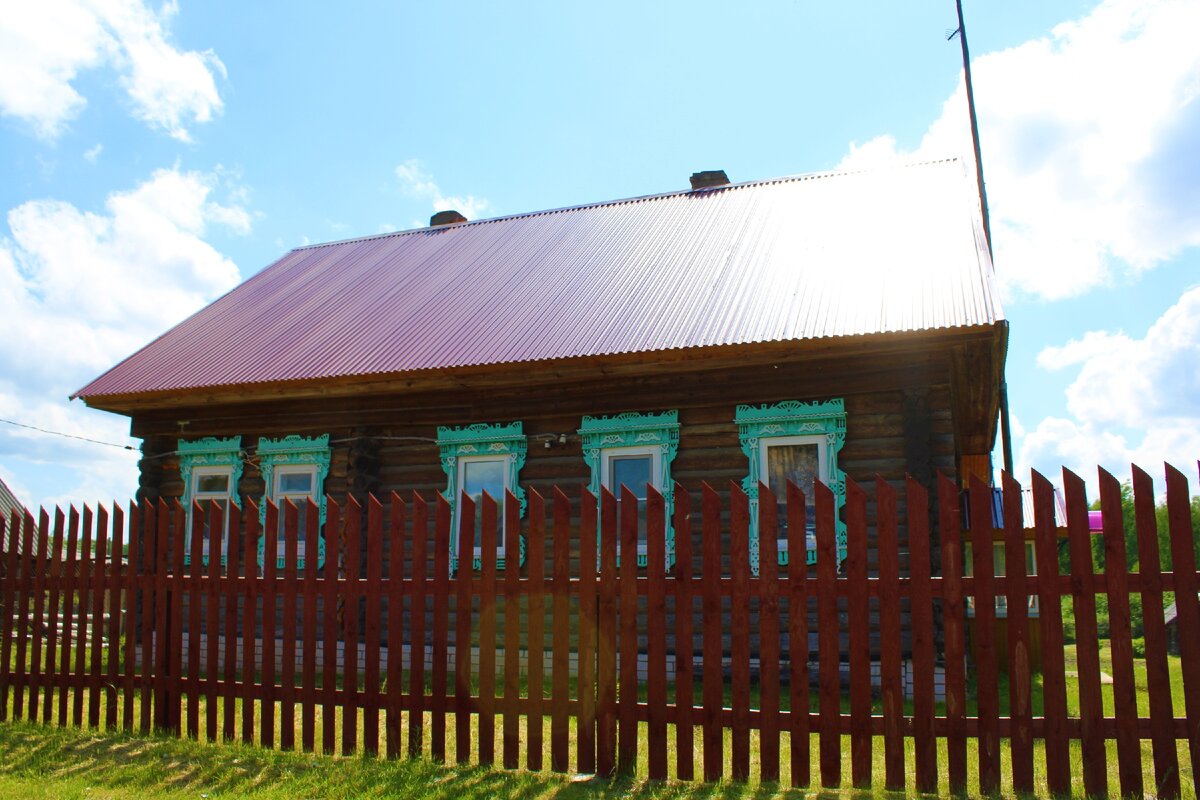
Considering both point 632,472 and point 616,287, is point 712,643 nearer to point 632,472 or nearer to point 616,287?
point 632,472

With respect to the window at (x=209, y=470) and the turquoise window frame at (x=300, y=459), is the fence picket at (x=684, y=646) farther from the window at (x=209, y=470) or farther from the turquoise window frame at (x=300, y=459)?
the window at (x=209, y=470)

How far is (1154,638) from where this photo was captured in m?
5.07

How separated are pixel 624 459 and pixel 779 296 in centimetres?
269

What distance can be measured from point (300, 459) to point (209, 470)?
1681mm

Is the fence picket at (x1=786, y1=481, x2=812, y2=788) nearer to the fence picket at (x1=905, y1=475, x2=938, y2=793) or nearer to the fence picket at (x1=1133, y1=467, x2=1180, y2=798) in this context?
the fence picket at (x1=905, y1=475, x2=938, y2=793)

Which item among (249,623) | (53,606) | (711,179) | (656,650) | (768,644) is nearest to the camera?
(768,644)

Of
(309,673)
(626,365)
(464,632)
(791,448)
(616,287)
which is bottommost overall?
(309,673)

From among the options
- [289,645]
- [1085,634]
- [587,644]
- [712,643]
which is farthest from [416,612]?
[1085,634]

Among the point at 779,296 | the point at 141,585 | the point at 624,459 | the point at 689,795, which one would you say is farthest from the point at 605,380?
the point at 689,795

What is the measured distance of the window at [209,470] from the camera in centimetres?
1353

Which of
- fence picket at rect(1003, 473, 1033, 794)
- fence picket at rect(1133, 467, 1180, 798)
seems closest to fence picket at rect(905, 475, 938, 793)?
fence picket at rect(1003, 473, 1033, 794)

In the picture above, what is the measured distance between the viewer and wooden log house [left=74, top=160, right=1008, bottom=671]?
34.4ft

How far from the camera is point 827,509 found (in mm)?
5523

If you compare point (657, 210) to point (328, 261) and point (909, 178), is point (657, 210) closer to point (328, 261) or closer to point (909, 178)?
point (909, 178)
